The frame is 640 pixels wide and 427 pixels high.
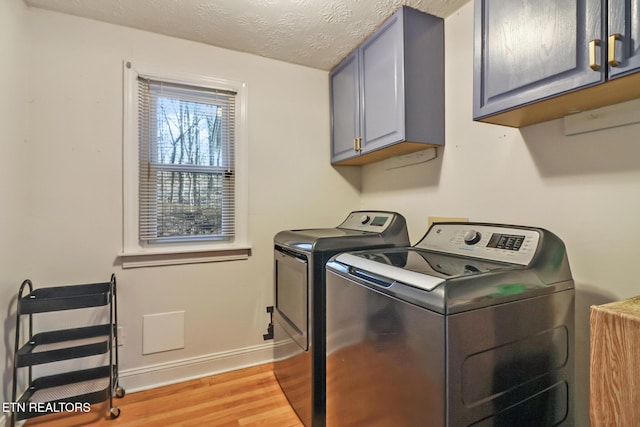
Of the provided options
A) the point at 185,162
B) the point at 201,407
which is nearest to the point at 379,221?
the point at 185,162

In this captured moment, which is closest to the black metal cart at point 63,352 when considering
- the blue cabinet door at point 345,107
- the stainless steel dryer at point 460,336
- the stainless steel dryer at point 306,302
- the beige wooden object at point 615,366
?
the stainless steel dryer at point 306,302

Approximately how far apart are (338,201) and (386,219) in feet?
2.10

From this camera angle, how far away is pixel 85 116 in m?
1.73

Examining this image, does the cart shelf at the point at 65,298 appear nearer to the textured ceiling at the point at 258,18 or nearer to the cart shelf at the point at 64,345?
the cart shelf at the point at 64,345

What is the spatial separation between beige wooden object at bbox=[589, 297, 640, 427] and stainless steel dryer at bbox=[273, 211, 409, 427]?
999 mm

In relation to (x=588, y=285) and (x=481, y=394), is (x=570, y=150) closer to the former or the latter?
(x=588, y=285)

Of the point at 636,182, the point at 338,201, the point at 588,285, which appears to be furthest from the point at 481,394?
the point at 338,201

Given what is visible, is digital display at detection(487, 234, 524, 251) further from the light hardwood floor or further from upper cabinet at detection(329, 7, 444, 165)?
the light hardwood floor

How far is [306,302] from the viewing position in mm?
1487

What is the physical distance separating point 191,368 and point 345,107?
2085 mm

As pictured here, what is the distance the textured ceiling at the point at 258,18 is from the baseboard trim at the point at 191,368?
2115 mm

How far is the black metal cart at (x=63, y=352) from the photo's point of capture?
1.45 m

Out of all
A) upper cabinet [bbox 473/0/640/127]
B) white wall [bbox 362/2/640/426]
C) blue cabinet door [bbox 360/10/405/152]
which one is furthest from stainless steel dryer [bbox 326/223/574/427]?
blue cabinet door [bbox 360/10/405/152]

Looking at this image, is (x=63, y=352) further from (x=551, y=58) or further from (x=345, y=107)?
(x=551, y=58)
